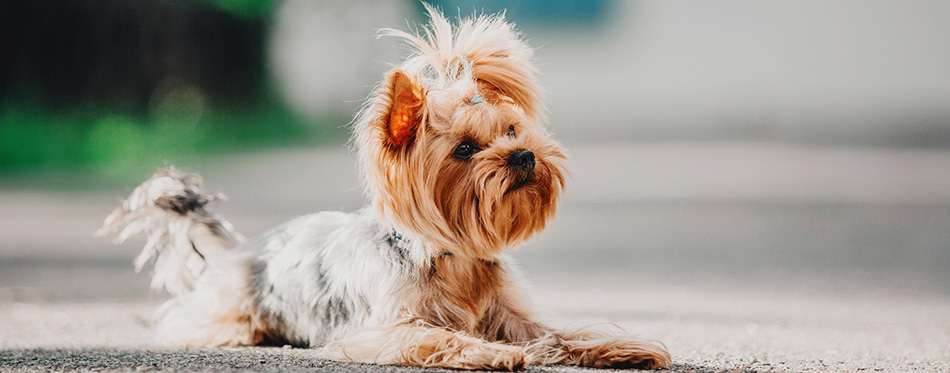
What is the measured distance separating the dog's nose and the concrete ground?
0.62 m

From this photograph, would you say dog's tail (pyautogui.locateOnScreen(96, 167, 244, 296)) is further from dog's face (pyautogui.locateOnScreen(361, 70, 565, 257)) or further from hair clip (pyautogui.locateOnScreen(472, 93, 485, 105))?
hair clip (pyautogui.locateOnScreen(472, 93, 485, 105))

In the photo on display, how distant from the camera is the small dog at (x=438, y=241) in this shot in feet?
14.2

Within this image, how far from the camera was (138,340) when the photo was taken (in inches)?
233

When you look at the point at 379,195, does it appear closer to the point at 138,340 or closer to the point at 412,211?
the point at 412,211

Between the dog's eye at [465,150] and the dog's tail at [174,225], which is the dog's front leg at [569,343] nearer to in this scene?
the dog's eye at [465,150]

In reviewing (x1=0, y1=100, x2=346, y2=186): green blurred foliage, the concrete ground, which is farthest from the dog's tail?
(x1=0, y1=100, x2=346, y2=186): green blurred foliage

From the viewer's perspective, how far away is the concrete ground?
5.14m

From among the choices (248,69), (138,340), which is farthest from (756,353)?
(248,69)

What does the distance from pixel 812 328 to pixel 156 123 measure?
545 inches

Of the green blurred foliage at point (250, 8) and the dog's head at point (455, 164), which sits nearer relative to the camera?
the dog's head at point (455, 164)

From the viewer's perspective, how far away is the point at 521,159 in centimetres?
428

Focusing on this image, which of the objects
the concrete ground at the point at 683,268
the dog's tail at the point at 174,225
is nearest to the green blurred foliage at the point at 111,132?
the concrete ground at the point at 683,268

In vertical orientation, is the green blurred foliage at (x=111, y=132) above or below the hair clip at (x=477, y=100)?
above

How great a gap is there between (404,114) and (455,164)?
36 centimetres
